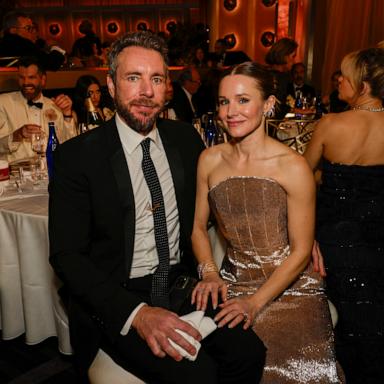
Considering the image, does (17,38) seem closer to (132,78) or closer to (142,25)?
(132,78)

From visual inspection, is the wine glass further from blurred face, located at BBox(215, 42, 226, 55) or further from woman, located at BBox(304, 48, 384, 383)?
blurred face, located at BBox(215, 42, 226, 55)

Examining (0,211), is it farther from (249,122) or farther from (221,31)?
(221,31)

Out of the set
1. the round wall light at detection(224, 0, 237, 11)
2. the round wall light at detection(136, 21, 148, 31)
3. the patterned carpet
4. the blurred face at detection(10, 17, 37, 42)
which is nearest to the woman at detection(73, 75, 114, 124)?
the blurred face at detection(10, 17, 37, 42)

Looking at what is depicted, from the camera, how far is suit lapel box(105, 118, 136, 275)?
1.57 m

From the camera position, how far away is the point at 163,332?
1.33 m

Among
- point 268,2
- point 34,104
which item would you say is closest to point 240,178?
point 34,104

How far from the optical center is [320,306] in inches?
64.8

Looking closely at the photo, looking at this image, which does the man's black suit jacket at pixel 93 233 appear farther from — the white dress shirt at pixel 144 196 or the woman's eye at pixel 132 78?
the woman's eye at pixel 132 78

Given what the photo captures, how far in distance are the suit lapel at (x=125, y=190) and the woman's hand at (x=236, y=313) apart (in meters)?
0.39

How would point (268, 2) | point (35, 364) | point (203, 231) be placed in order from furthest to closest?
1. point (268, 2)
2. point (35, 364)
3. point (203, 231)

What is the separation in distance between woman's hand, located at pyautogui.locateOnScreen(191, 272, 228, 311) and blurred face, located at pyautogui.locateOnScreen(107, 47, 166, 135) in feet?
2.02

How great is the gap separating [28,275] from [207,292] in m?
1.02

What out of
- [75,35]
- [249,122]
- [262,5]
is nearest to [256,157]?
[249,122]

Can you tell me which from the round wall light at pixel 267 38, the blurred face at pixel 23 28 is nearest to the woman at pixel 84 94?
the blurred face at pixel 23 28
